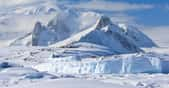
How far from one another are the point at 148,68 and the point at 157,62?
333 centimetres

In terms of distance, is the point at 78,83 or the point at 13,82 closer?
the point at 78,83

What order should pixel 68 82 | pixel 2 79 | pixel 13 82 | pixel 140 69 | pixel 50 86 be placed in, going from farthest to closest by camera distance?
1. pixel 140 69
2. pixel 2 79
3. pixel 13 82
4. pixel 68 82
5. pixel 50 86

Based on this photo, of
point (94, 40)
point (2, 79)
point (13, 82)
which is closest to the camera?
point (13, 82)

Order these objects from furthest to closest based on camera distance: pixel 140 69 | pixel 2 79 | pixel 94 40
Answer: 1. pixel 94 40
2. pixel 140 69
3. pixel 2 79

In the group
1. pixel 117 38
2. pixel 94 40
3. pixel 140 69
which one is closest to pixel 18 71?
pixel 140 69

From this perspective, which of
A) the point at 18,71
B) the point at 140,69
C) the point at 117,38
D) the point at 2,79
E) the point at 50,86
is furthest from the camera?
the point at 117,38

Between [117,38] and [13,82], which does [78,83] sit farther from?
[117,38]

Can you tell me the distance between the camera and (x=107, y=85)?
26.6 m

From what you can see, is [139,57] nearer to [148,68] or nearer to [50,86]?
[148,68]

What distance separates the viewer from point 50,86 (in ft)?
84.8

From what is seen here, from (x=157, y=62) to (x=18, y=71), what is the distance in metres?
41.5

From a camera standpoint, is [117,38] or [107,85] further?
[117,38]

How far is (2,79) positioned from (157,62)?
148ft

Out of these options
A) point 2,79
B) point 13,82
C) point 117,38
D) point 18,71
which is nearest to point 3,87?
point 13,82
